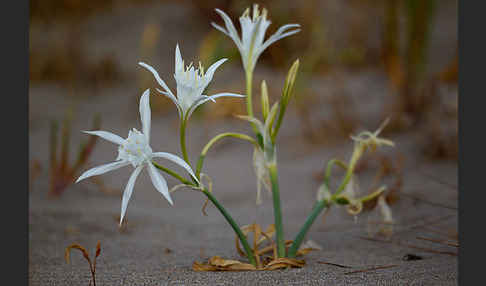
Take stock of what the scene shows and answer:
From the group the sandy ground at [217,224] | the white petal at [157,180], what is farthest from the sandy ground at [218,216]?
the white petal at [157,180]

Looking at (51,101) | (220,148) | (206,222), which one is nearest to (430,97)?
(220,148)

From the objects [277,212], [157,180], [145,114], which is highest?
[145,114]

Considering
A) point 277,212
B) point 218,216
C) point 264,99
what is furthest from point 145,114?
point 218,216

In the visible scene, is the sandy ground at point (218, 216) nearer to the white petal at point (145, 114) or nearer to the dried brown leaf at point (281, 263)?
the dried brown leaf at point (281, 263)

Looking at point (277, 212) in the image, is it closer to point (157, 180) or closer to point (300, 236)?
point (300, 236)

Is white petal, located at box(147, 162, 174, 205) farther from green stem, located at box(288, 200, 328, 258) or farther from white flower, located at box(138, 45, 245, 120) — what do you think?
green stem, located at box(288, 200, 328, 258)

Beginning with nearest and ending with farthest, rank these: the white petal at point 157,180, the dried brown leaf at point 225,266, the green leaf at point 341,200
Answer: the white petal at point 157,180, the dried brown leaf at point 225,266, the green leaf at point 341,200
